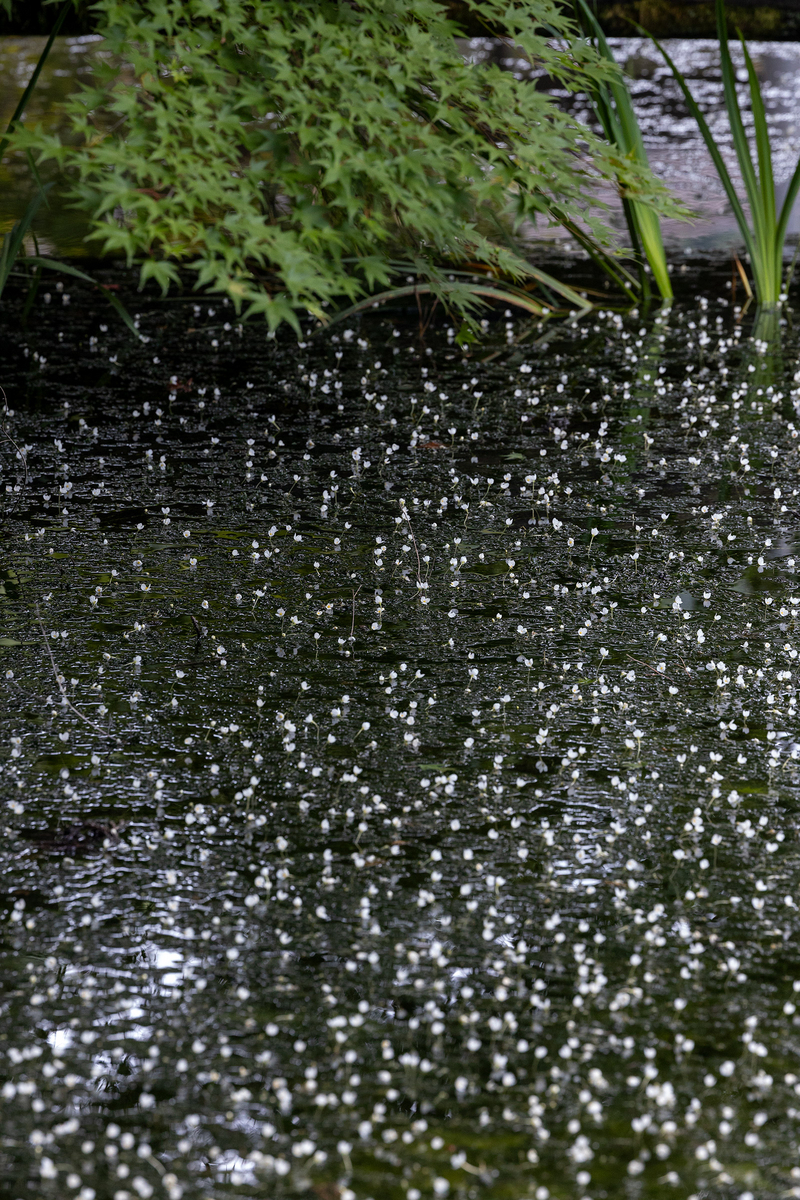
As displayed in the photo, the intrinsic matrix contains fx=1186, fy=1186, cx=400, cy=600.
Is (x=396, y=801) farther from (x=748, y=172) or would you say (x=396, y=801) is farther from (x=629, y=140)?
(x=748, y=172)

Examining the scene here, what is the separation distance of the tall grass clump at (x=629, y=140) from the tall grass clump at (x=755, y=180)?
0.40 meters

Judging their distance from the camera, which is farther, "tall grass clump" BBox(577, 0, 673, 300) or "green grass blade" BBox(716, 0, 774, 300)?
"green grass blade" BBox(716, 0, 774, 300)

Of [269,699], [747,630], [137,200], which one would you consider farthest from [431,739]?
[137,200]

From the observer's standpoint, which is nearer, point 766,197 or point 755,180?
point 766,197

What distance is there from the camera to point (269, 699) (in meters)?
4.38

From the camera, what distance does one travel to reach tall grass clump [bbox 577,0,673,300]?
7609 millimetres

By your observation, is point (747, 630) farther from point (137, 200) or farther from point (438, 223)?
point (137, 200)

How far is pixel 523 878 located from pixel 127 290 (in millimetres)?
6977

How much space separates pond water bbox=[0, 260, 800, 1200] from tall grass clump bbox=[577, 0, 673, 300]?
7.20 feet

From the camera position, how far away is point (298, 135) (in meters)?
3.95

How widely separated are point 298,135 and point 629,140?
16.2ft

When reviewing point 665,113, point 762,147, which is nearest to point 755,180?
point 762,147

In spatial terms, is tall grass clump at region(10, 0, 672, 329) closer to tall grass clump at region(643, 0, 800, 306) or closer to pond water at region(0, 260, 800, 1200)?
pond water at region(0, 260, 800, 1200)

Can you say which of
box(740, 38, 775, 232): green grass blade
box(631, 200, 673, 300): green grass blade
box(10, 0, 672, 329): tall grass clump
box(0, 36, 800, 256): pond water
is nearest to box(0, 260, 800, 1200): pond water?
box(10, 0, 672, 329): tall grass clump
